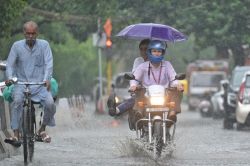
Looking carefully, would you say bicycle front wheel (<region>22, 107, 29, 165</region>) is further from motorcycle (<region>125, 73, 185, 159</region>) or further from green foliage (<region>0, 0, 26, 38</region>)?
green foliage (<region>0, 0, 26, 38</region>)

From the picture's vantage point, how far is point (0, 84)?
16328mm

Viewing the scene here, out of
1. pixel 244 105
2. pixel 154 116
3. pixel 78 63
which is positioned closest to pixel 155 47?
pixel 154 116

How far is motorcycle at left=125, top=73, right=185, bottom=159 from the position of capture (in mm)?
13656

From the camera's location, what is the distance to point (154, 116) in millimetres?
13844

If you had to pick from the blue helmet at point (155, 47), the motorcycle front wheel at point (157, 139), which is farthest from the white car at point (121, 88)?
the motorcycle front wheel at point (157, 139)

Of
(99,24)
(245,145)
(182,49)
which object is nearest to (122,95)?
(99,24)

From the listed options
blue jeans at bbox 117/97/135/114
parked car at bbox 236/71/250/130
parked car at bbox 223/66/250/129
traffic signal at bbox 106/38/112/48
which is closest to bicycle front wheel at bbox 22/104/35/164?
blue jeans at bbox 117/97/135/114

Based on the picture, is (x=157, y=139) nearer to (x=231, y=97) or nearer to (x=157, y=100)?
(x=157, y=100)

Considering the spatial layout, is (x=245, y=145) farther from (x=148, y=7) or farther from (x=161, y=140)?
(x=148, y=7)

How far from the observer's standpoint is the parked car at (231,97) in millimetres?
26938

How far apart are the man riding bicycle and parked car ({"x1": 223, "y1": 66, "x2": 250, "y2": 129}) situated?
1367 centimetres

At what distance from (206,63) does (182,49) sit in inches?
1773

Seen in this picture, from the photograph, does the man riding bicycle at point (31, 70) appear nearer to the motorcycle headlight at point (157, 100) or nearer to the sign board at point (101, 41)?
the motorcycle headlight at point (157, 100)

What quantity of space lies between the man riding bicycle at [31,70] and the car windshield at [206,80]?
1370 inches
